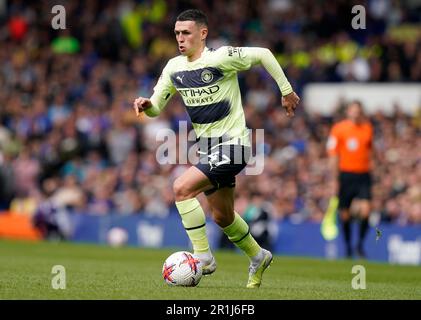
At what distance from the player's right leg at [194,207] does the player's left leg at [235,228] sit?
0.20 meters

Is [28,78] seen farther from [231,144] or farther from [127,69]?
[231,144]

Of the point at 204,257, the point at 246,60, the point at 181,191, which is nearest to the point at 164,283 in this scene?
the point at 204,257

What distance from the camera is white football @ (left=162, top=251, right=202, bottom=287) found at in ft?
33.1

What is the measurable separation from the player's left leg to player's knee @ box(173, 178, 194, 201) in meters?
0.34

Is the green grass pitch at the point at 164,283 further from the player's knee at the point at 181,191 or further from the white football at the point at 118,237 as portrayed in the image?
the white football at the point at 118,237

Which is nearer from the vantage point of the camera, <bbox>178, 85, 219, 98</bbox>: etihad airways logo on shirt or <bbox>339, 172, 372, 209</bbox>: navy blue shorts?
<bbox>178, 85, 219, 98</bbox>: etihad airways logo on shirt

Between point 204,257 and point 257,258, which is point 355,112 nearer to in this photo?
point 257,258

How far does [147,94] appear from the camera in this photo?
24.9 m

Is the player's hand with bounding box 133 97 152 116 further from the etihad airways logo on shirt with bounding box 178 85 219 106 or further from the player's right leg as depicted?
the player's right leg

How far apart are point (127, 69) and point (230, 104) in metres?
16.2

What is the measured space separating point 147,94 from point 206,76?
14584 millimetres

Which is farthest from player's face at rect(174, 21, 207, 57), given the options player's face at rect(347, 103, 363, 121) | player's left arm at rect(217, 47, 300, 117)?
player's face at rect(347, 103, 363, 121)

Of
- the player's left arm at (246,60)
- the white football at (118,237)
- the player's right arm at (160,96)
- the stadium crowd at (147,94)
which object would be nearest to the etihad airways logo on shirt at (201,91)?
the player's left arm at (246,60)
